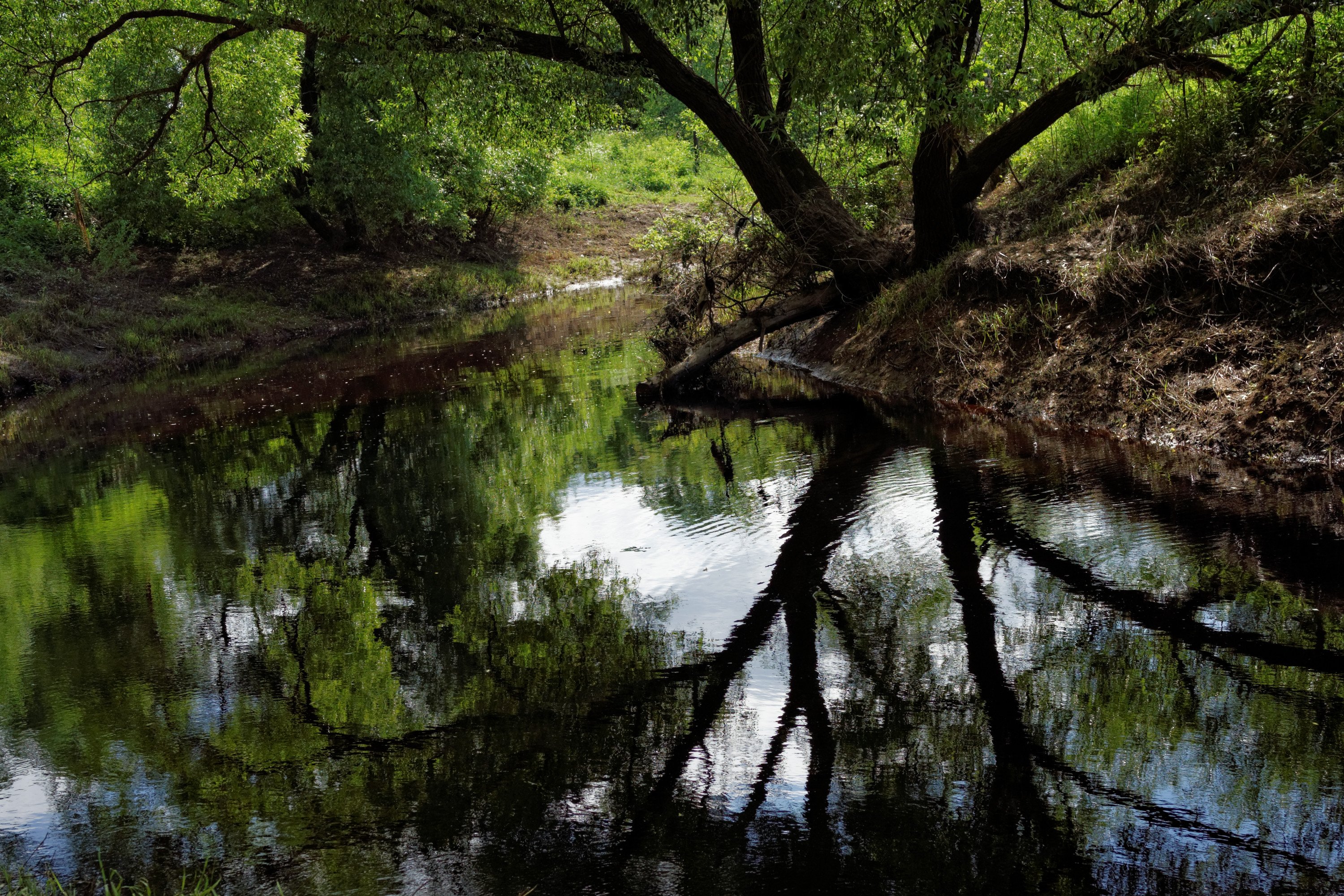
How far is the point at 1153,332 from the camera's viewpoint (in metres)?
9.14

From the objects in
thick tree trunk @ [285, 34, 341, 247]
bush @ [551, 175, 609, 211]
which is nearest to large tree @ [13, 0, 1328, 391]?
thick tree trunk @ [285, 34, 341, 247]

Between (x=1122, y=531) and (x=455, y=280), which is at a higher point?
(x=455, y=280)

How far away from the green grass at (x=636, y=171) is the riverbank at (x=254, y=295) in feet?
9.05

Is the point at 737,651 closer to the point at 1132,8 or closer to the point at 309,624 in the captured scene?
the point at 309,624

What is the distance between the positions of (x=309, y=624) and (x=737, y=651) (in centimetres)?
280

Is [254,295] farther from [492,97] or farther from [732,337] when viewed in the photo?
[732,337]

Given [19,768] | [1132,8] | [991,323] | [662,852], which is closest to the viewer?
[662,852]

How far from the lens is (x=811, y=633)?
5508 millimetres

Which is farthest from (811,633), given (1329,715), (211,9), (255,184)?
(255,184)

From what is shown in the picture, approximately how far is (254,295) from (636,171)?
66.8 feet

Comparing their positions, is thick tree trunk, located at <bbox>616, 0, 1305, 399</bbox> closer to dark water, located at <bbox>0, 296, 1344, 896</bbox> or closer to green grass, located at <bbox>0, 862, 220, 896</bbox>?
dark water, located at <bbox>0, 296, 1344, 896</bbox>

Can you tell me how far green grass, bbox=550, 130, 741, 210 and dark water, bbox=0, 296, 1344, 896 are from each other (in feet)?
91.0

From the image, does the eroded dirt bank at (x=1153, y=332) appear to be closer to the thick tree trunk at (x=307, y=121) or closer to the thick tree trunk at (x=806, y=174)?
the thick tree trunk at (x=806, y=174)

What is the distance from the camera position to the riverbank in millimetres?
19688
